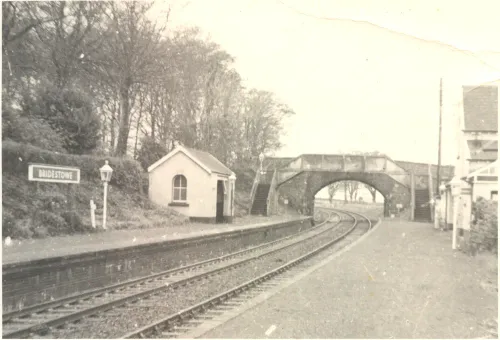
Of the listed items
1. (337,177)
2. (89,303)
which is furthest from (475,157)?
(337,177)

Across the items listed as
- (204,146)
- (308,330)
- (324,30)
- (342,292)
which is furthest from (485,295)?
(204,146)

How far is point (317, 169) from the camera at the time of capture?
40.3 m

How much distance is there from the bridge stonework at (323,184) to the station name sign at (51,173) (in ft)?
93.7

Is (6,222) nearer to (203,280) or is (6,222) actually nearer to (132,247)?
(132,247)

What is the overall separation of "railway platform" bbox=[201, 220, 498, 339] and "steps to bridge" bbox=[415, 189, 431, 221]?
24410 millimetres

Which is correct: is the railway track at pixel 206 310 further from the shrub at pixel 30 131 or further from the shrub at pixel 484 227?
the shrub at pixel 30 131

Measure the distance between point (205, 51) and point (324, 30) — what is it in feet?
48.2

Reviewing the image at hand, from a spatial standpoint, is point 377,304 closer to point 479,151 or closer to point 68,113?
point 479,151

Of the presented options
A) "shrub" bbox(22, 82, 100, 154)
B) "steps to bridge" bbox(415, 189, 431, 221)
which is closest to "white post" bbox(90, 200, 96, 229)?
"shrub" bbox(22, 82, 100, 154)

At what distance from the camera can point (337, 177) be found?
40312 mm

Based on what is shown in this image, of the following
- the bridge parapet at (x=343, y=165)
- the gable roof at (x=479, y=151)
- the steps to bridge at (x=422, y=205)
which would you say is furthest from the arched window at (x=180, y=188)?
the steps to bridge at (x=422, y=205)

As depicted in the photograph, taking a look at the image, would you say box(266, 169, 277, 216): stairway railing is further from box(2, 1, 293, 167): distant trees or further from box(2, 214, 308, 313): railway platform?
box(2, 214, 308, 313): railway platform

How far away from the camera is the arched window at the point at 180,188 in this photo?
22750 mm

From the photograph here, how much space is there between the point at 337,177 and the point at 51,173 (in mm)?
30448
